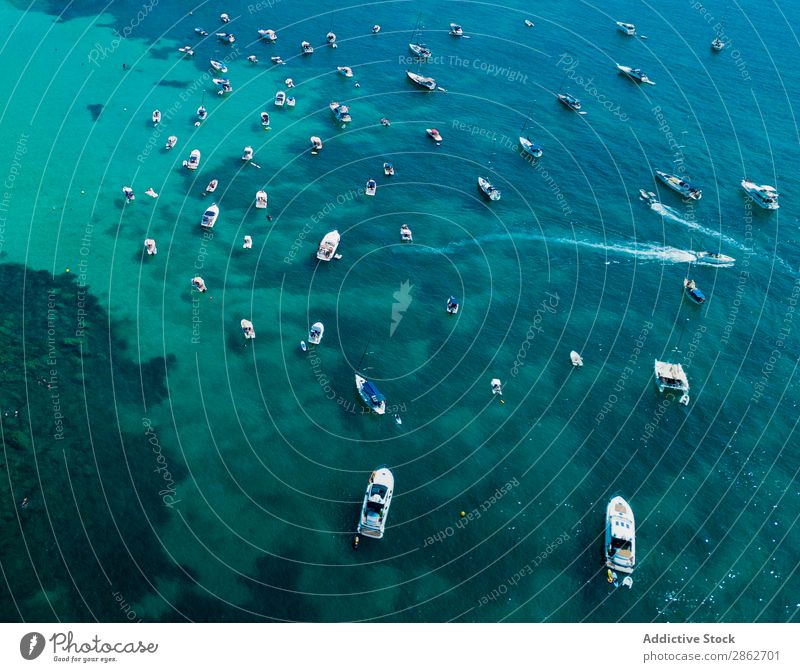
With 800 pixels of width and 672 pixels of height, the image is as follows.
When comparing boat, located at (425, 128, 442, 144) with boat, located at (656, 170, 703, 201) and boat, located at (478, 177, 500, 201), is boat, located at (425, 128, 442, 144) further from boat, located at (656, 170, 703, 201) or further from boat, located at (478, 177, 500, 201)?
boat, located at (656, 170, 703, 201)

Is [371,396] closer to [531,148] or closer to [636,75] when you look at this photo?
[531,148]

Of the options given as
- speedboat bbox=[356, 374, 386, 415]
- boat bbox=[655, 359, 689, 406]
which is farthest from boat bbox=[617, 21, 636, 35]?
speedboat bbox=[356, 374, 386, 415]

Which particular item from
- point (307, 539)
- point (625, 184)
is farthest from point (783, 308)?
point (307, 539)

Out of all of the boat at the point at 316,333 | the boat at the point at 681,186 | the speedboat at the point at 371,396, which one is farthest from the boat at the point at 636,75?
the speedboat at the point at 371,396

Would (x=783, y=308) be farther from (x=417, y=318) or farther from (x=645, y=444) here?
(x=417, y=318)

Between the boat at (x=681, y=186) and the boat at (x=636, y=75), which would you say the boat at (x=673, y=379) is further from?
the boat at (x=636, y=75)
